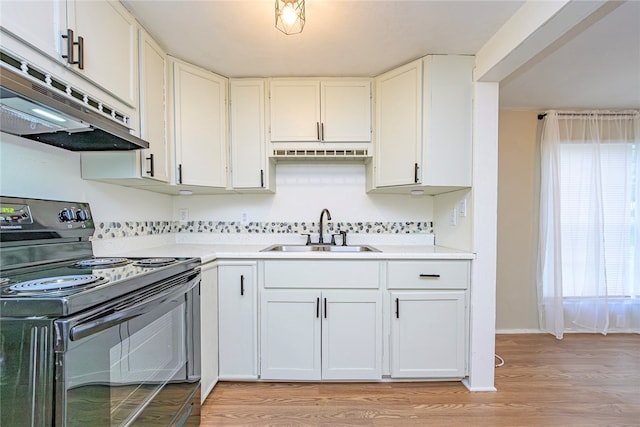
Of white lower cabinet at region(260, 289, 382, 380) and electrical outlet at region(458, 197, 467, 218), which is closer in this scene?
white lower cabinet at region(260, 289, 382, 380)

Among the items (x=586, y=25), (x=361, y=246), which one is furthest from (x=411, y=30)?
(x=361, y=246)

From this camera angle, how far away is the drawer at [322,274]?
73.0 inches

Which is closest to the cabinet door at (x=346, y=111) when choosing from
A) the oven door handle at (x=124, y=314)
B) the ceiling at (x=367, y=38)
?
the ceiling at (x=367, y=38)

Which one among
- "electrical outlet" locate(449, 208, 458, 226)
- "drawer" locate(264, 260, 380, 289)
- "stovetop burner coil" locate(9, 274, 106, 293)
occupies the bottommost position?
"drawer" locate(264, 260, 380, 289)

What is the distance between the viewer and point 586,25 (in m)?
1.48

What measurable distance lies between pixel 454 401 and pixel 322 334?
2.88ft

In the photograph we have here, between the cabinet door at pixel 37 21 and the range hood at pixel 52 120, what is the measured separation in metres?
0.14

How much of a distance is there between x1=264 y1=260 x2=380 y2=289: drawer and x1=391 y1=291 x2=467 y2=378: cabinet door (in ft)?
0.67

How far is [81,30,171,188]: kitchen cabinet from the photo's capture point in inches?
60.9

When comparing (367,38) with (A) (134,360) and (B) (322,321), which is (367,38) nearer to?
(B) (322,321)

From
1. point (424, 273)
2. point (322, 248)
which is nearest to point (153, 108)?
point (322, 248)

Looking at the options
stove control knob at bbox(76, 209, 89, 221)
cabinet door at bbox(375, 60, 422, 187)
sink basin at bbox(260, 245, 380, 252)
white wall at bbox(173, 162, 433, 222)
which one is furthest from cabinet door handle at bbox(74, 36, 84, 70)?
cabinet door at bbox(375, 60, 422, 187)

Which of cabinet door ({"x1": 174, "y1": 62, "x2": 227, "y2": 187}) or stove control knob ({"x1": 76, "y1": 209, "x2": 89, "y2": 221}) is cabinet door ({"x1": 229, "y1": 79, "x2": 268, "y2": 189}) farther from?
stove control knob ({"x1": 76, "y1": 209, "x2": 89, "y2": 221})

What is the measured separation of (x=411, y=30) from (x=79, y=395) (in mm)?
2100
